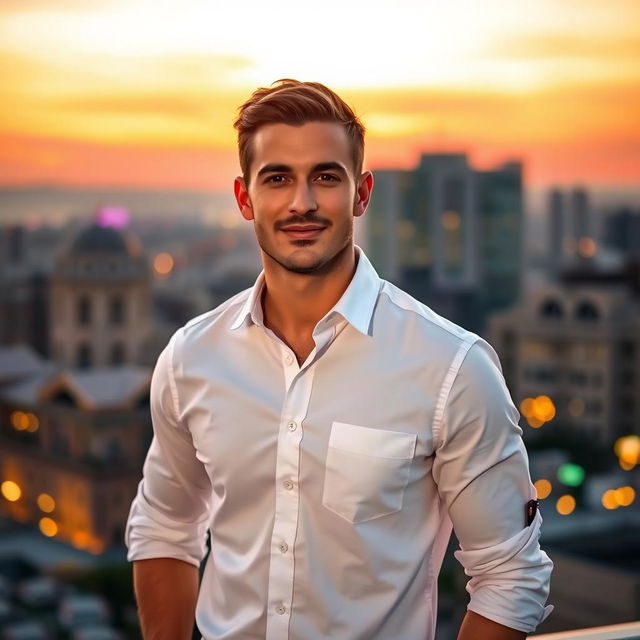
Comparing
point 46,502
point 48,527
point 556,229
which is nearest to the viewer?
point 48,527

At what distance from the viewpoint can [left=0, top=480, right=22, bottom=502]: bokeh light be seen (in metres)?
14.4

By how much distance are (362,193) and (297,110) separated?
4.0 inches

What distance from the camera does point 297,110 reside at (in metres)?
0.88

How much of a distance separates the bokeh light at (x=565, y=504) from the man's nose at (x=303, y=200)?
469 inches

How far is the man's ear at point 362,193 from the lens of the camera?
92cm

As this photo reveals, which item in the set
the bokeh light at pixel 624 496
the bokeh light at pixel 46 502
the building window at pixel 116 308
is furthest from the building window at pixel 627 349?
the bokeh light at pixel 46 502

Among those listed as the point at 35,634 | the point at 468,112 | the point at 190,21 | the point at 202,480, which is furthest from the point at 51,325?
the point at 468,112

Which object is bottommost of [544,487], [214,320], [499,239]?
[544,487]

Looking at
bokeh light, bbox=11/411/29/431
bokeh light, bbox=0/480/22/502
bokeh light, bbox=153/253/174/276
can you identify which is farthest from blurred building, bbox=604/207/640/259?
bokeh light, bbox=0/480/22/502

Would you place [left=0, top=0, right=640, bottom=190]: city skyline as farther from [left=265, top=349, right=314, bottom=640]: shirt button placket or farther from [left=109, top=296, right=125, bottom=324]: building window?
[left=265, top=349, right=314, bottom=640]: shirt button placket

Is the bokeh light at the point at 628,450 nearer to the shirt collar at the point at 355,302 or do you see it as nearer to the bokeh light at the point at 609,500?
the bokeh light at the point at 609,500

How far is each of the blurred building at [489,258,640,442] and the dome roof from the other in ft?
20.0

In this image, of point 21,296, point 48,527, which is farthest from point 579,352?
point 21,296

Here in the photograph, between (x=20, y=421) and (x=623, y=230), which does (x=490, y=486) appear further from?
(x=623, y=230)
